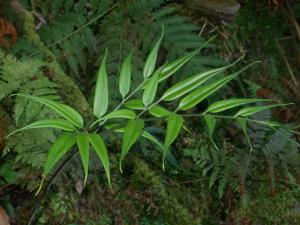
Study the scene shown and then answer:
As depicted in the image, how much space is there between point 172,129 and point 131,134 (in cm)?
14

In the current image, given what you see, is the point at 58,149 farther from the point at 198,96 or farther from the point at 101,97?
the point at 198,96

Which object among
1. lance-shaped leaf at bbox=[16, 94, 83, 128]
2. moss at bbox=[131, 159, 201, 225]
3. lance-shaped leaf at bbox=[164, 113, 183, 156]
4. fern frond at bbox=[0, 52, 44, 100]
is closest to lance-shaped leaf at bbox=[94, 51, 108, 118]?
lance-shaped leaf at bbox=[16, 94, 83, 128]

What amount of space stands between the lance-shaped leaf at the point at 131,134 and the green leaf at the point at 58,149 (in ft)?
0.58

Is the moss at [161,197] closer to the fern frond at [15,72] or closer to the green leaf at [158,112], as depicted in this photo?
the fern frond at [15,72]

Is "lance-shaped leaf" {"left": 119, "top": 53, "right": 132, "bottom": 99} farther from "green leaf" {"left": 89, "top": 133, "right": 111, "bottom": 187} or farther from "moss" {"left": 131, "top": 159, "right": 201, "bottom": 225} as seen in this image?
"moss" {"left": 131, "top": 159, "right": 201, "bottom": 225}

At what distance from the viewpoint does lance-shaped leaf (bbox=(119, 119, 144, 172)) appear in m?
1.35

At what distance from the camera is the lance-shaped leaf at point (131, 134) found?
53.1 inches

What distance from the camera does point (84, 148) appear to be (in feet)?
4.49

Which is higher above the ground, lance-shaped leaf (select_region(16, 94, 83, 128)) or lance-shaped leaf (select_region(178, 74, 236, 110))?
lance-shaped leaf (select_region(16, 94, 83, 128))

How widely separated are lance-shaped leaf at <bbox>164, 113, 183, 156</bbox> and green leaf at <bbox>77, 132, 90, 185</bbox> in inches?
9.7

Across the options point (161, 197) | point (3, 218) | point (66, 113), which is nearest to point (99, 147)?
point (66, 113)

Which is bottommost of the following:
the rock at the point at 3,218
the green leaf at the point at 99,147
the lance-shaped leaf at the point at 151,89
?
the rock at the point at 3,218

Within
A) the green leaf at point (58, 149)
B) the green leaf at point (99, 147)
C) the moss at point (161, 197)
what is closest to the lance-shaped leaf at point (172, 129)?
the green leaf at point (99, 147)

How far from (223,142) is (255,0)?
148 cm
